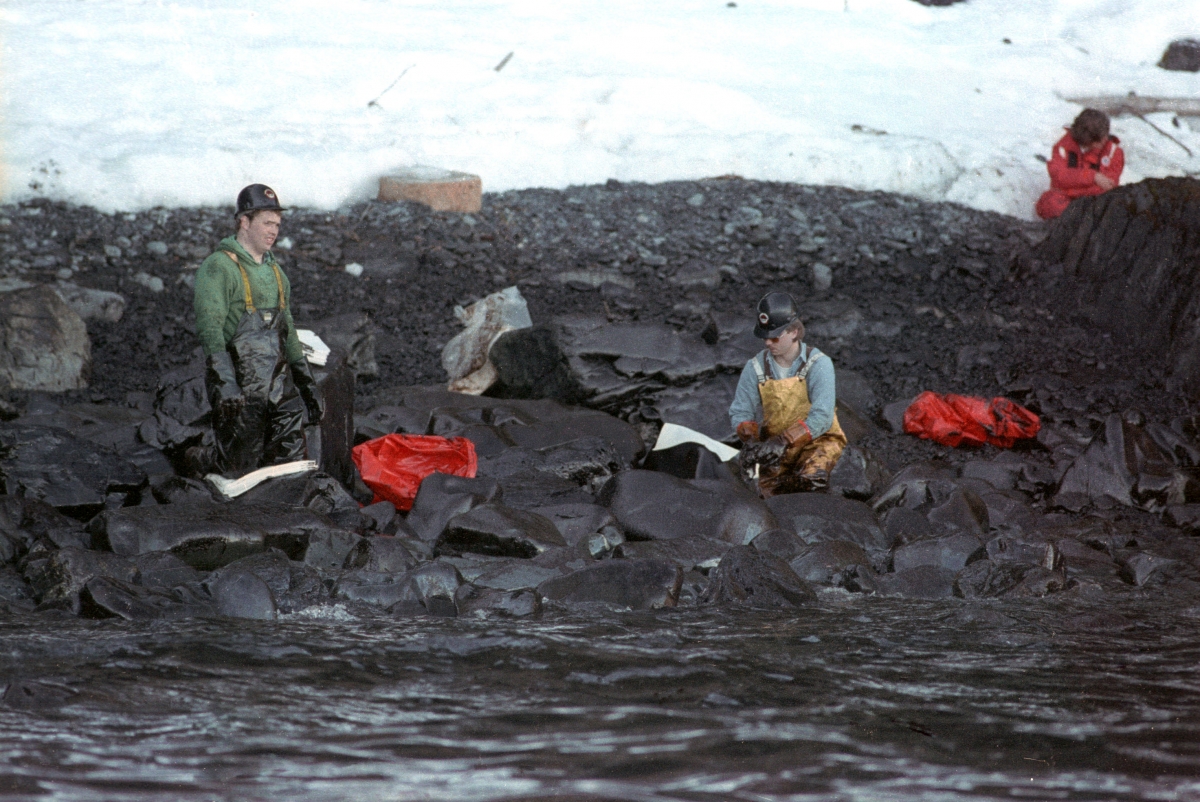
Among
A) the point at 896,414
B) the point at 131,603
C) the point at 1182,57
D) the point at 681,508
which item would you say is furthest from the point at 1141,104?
the point at 131,603

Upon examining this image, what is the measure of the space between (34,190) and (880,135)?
7.68 meters

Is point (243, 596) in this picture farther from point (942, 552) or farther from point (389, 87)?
point (389, 87)

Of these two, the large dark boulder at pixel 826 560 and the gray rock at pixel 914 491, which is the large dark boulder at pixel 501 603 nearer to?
the large dark boulder at pixel 826 560

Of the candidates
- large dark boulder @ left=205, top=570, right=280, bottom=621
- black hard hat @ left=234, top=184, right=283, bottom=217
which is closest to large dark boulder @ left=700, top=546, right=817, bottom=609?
large dark boulder @ left=205, top=570, right=280, bottom=621

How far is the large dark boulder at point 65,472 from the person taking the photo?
5.63 m

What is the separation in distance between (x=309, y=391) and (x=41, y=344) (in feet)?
9.06

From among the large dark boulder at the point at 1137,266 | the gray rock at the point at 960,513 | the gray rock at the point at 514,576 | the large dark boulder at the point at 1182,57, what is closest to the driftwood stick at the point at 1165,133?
the large dark boulder at the point at 1182,57

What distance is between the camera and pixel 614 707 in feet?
11.4

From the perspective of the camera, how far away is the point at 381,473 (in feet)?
19.9

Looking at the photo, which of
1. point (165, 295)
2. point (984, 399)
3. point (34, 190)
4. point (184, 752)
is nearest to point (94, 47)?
point (34, 190)

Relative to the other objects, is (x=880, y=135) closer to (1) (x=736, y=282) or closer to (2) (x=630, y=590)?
(1) (x=736, y=282)

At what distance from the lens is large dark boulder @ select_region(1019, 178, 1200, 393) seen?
8.13 meters

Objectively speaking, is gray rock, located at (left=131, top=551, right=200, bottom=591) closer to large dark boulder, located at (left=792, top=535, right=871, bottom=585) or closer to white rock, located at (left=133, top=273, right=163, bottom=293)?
large dark boulder, located at (left=792, top=535, right=871, bottom=585)

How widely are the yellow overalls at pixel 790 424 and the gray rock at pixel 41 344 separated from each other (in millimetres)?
4564
